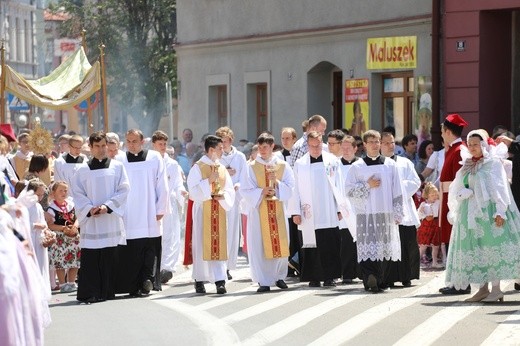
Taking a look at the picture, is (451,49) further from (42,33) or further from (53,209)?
(42,33)

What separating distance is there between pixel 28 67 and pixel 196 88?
5400 cm

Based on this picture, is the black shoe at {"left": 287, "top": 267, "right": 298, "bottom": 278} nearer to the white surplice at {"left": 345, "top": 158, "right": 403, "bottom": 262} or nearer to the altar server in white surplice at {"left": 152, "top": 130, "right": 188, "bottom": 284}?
the altar server in white surplice at {"left": 152, "top": 130, "right": 188, "bottom": 284}

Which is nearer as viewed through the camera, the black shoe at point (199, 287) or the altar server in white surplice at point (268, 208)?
the black shoe at point (199, 287)

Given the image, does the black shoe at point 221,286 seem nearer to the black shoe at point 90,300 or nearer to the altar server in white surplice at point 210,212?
the altar server in white surplice at point 210,212

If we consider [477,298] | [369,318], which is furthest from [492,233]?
[369,318]

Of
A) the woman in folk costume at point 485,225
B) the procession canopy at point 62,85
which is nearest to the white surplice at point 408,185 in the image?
the woman in folk costume at point 485,225

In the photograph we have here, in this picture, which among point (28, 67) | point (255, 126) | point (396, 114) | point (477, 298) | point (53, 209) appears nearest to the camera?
point (477, 298)

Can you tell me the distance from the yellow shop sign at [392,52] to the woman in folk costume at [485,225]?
1208cm

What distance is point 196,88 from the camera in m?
37.5

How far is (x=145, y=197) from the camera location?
1908 cm

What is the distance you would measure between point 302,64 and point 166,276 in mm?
12911

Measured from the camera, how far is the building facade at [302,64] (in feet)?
96.1

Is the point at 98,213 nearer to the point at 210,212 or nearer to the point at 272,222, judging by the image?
the point at 210,212

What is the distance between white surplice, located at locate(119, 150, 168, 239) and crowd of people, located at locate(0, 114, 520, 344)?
0.01 meters
